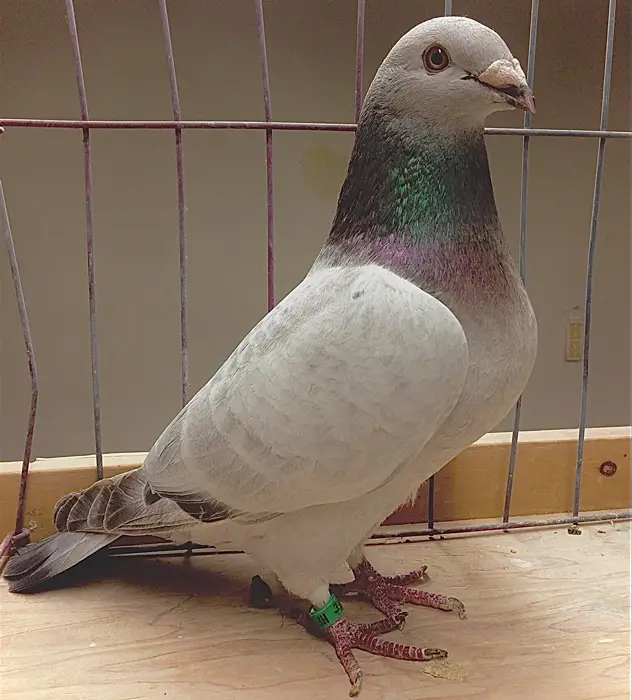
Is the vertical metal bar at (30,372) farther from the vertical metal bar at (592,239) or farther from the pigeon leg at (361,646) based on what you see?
the vertical metal bar at (592,239)

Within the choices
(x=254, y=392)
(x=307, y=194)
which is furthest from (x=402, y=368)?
(x=307, y=194)

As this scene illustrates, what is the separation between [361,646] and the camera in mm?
811

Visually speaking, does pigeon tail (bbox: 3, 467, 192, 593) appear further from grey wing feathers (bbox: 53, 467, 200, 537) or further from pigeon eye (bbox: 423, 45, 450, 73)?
pigeon eye (bbox: 423, 45, 450, 73)

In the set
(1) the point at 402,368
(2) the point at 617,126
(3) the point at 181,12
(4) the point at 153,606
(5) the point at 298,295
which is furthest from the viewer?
(2) the point at 617,126

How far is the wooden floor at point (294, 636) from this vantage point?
0.75 meters

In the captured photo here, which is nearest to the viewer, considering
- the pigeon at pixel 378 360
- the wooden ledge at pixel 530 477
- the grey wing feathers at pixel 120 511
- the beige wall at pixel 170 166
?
the pigeon at pixel 378 360

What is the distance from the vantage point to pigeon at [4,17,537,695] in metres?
0.69

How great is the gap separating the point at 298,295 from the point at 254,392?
0.41ft

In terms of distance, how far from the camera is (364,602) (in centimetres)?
93

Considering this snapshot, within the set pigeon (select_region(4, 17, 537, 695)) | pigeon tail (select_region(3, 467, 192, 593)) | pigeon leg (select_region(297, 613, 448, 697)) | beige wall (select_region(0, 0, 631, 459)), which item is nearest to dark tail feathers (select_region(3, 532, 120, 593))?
pigeon tail (select_region(3, 467, 192, 593))

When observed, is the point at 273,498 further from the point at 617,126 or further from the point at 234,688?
the point at 617,126

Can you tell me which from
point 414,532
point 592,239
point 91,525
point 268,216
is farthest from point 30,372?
point 592,239

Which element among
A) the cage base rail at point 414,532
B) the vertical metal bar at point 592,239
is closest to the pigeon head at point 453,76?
the vertical metal bar at point 592,239

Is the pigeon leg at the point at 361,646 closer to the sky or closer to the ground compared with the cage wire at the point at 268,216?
closer to the ground
